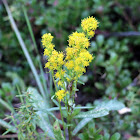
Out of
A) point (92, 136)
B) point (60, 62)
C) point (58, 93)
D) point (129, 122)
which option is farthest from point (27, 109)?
point (129, 122)

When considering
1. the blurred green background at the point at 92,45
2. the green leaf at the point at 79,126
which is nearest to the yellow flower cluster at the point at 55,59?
the green leaf at the point at 79,126

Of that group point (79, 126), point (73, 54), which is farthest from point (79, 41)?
point (79, 126)

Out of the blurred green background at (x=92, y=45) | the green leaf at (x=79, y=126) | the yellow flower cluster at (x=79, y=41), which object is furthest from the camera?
the blurred green background at (x=92, y=45)

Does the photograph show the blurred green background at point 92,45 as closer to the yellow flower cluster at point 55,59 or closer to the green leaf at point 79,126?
the green leaf at point 79,126

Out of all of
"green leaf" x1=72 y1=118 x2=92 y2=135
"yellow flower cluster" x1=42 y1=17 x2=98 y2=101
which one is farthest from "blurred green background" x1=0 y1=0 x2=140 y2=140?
"yellow flower cluster" x1=42 y1=17 x2=98 y2=101

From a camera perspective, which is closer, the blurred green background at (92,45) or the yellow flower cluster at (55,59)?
the yellow flower cluster at (55,59)

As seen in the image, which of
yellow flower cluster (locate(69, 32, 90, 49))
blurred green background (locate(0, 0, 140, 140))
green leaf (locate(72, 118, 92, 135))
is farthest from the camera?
blurred green background (locate(0, 0, 140, 140))

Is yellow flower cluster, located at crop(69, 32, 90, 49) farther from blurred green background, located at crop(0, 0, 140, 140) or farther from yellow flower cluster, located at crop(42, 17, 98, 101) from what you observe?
blurred green background, located at crop(0, 0, 140, 140)

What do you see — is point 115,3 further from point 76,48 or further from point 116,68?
point 76,48
